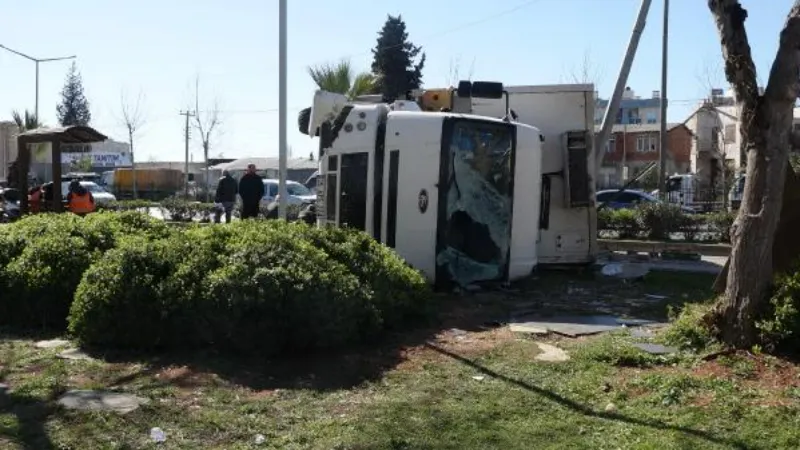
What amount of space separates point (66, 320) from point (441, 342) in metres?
3.65

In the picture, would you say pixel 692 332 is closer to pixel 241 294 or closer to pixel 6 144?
pixel 241 294

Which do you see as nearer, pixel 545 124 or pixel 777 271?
pixel 777 271

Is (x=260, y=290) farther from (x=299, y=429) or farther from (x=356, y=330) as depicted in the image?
(x=299, y=429)

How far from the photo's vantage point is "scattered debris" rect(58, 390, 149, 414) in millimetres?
5438

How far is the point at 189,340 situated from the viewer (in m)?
6.96

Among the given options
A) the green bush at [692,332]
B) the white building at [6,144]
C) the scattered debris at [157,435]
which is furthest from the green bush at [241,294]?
the white building at [6,144]

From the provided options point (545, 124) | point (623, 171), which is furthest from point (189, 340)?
point (623, 171)

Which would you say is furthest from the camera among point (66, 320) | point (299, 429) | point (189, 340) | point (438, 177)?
point (438, 177)

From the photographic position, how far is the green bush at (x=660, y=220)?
1744 cm

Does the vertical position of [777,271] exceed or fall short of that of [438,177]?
it falls short

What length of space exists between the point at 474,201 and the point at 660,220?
8678 millimetres

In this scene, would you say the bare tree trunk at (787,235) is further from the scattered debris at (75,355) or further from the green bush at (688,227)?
the green bush at (688,227)

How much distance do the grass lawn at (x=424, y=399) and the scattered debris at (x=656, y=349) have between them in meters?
0.17

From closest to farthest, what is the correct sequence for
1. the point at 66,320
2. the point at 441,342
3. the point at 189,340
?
the point at 189,340 → the point at 441,342 → the point at 66,320
